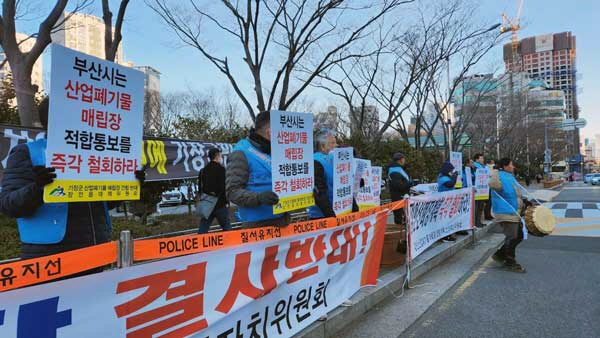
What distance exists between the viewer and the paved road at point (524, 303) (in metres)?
3.64

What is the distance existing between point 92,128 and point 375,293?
10.6ft

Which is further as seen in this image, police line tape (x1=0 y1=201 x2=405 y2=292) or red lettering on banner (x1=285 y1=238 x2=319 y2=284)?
red lettering on banner (x1=285 y1=238 x2=319 y2=284)

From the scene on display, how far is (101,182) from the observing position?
208 centimetres

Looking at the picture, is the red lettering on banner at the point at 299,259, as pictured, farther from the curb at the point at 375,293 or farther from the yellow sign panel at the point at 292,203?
the curb at the point at 375,293

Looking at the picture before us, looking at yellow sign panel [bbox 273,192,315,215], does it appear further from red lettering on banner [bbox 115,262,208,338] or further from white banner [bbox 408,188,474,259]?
white banner [bbox 408,188,474,259]

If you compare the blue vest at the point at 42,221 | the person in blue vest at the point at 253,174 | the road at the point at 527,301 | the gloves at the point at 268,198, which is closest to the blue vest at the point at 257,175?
the person in blue vest at the point at 253,174

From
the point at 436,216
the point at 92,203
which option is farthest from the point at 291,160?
the point at 436,216

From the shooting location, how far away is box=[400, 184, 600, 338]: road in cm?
365

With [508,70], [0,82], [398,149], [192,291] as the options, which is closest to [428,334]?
[192,291]

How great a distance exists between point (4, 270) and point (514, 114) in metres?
30.8

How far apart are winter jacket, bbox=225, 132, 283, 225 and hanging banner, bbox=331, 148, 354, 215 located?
38.9 inches

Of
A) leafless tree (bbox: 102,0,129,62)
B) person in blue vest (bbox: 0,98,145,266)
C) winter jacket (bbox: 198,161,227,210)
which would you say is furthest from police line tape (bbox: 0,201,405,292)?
Result: leafless tree (bbox: 102,0,129,62)

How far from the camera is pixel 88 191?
2023mm

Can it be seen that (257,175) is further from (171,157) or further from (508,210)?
(171,157)
